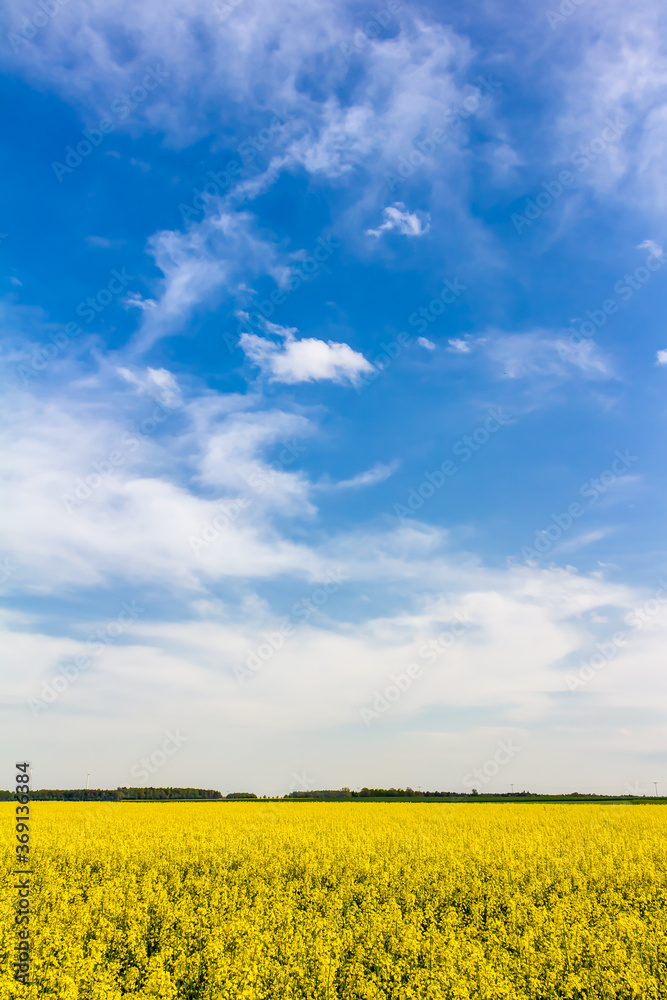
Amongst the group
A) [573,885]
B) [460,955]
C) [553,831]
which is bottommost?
[553,831]

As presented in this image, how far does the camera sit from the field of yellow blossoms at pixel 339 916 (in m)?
9.89

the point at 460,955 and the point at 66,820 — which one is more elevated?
the point at 460,955

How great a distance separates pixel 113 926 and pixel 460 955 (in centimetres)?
757

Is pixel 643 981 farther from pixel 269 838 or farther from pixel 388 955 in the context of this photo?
pixel 269 838

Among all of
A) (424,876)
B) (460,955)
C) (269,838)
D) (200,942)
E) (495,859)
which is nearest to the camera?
(460,955)

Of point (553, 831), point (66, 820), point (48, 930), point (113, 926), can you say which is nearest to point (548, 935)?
point (113, 926)

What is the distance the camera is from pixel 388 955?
10.4 meters

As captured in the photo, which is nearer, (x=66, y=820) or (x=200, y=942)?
(x=200, y=942)

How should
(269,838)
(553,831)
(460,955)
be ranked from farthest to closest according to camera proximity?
(553,831) → (269,838) → (460,955)

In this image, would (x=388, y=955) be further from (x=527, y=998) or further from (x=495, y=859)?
(x=495, y=859)

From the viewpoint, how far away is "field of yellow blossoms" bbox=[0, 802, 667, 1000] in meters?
9.89

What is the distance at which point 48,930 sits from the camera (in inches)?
458

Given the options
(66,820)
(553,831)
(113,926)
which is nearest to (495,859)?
(553,831)

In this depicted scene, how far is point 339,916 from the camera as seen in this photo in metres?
12.3
